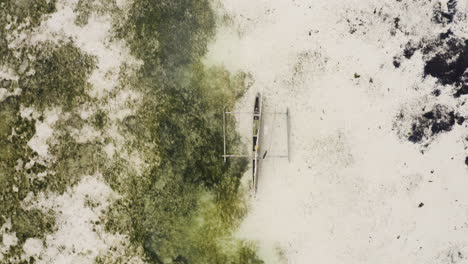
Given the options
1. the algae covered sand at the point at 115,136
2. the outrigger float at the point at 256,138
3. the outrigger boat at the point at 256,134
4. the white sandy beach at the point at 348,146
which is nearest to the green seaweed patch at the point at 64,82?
the algae covered sand at the point at 115,136

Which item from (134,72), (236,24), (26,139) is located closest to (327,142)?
(236,24)

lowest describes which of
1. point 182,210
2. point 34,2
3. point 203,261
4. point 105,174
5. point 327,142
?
point 203,261

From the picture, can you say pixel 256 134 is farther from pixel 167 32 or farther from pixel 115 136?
pixel 115 136

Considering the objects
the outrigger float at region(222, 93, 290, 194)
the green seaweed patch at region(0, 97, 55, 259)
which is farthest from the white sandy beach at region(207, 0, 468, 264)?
the green seaweed patch at region(0, 97, 55, 259)

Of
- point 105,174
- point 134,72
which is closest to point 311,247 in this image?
point 105,174

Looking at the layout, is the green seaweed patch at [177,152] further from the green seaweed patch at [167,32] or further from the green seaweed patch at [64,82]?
the green seaweed patch at [64,82]

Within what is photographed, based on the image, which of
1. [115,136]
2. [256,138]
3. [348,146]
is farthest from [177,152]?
[348,146]

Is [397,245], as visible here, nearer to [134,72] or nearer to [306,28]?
[306,28]

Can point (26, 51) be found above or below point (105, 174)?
above
